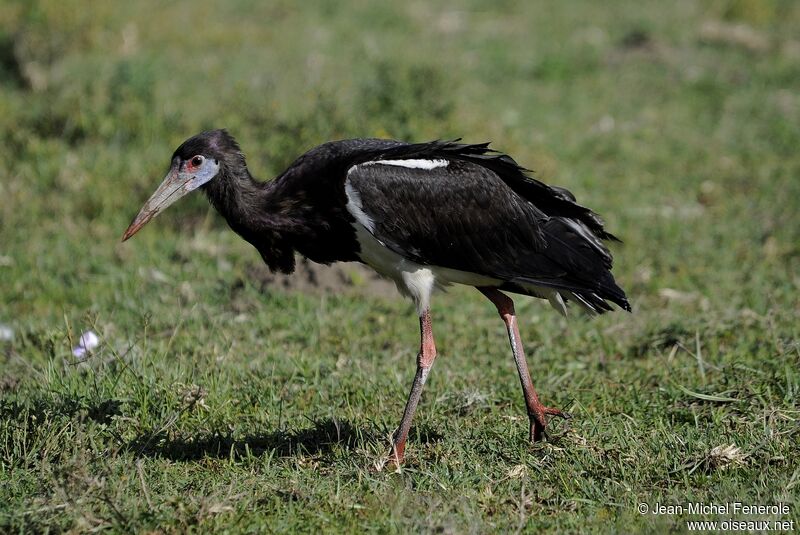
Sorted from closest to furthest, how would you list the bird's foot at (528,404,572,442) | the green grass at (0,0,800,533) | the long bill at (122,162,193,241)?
the green grass at (0,0,800,533) → the bird's foot at (528,404,572,442) → the long bill at (122,162,193,241)

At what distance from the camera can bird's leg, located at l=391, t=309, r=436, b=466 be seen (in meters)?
4.34

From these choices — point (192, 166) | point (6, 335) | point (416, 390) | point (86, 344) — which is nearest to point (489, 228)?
point (416, 390)

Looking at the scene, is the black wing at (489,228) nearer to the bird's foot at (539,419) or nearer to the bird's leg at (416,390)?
the bird's leg at (416,390)

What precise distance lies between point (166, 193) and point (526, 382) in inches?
74.3

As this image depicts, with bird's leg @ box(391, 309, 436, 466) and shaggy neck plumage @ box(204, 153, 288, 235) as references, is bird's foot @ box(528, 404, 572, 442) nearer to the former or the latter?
bird's leg @ box(391, 309, 436, 466)

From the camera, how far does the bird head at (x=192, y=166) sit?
4.73 metres

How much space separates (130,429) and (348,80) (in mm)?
6062

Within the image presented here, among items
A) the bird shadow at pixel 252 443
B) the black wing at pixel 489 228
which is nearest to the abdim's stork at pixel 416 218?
the black wing at pixel 489 228

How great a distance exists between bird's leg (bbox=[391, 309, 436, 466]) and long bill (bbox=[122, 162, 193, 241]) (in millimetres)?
1266

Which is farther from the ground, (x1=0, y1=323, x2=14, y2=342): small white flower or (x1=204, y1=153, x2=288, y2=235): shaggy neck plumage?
(x1=204, y1=153, x2=288, y2=235): shaggy neck plumage

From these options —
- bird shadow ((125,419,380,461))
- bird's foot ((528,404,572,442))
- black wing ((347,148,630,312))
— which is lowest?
bird's foot ((528,404,572,442))

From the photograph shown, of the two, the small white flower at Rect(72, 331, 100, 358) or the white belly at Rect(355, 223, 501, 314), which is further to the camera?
the small white flower at Rect(72, 331, 100, 358)

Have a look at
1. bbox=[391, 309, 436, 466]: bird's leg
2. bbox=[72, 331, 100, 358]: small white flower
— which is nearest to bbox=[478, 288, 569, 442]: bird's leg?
bbox=[391, 309, 436, 466]: bird's leg

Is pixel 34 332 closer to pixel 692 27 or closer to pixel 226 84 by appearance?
pixel 226 84
